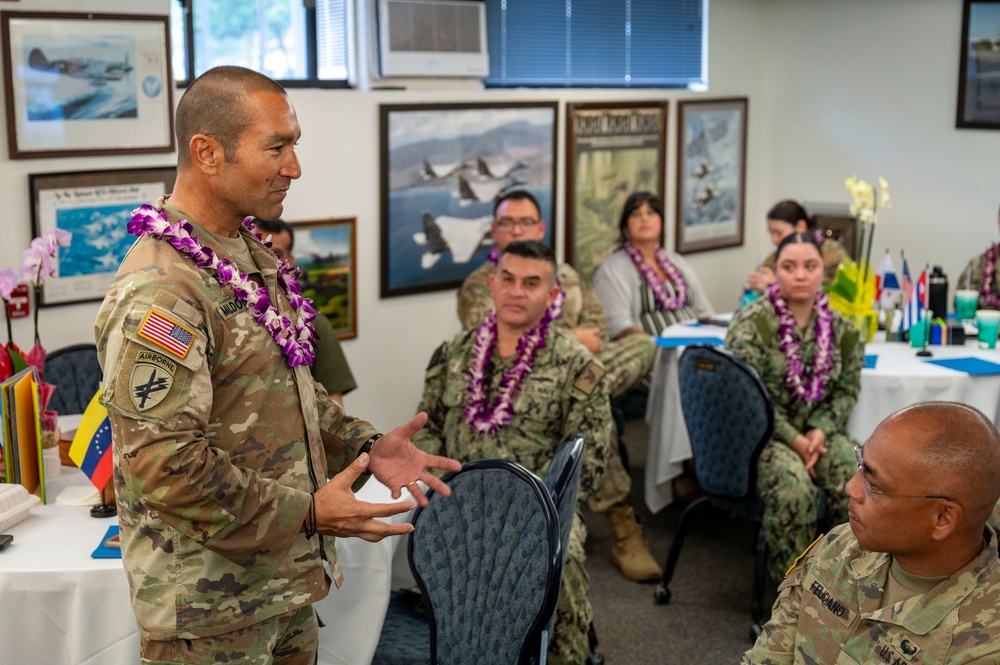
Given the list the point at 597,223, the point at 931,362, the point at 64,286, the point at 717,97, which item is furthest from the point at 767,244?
the point at 64,286

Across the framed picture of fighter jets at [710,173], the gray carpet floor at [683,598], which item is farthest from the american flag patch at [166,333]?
the framed picture of fighter jets at [710,173]

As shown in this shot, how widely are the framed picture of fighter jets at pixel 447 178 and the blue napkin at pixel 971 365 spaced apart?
2.46 metres

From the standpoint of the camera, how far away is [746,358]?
13.8 ft

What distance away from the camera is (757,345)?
4.24m

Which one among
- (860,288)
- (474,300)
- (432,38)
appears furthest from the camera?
(432,38)

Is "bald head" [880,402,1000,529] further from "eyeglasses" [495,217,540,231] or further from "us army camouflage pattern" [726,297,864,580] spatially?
"eyeglasses" [495,217,540,231]

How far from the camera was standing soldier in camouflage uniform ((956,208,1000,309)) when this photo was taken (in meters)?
5.81

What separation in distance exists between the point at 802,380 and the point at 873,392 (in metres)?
0.34

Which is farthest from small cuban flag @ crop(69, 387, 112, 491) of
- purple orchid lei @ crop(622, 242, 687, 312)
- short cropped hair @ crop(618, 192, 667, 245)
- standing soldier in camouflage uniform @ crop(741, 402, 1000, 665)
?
short cropped hair @ crop(618, 192, 667, 245)

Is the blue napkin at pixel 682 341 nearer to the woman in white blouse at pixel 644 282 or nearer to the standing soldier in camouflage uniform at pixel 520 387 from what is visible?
the woman in white blouse at pixel 644 282

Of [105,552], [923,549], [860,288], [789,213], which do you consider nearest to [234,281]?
[105,552]

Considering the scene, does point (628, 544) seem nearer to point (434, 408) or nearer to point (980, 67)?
point (434, 408)

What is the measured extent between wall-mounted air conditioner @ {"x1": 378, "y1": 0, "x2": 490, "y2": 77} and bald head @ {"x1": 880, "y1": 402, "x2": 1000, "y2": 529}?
393 centimetres

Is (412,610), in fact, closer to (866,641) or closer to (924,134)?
(866,641)
